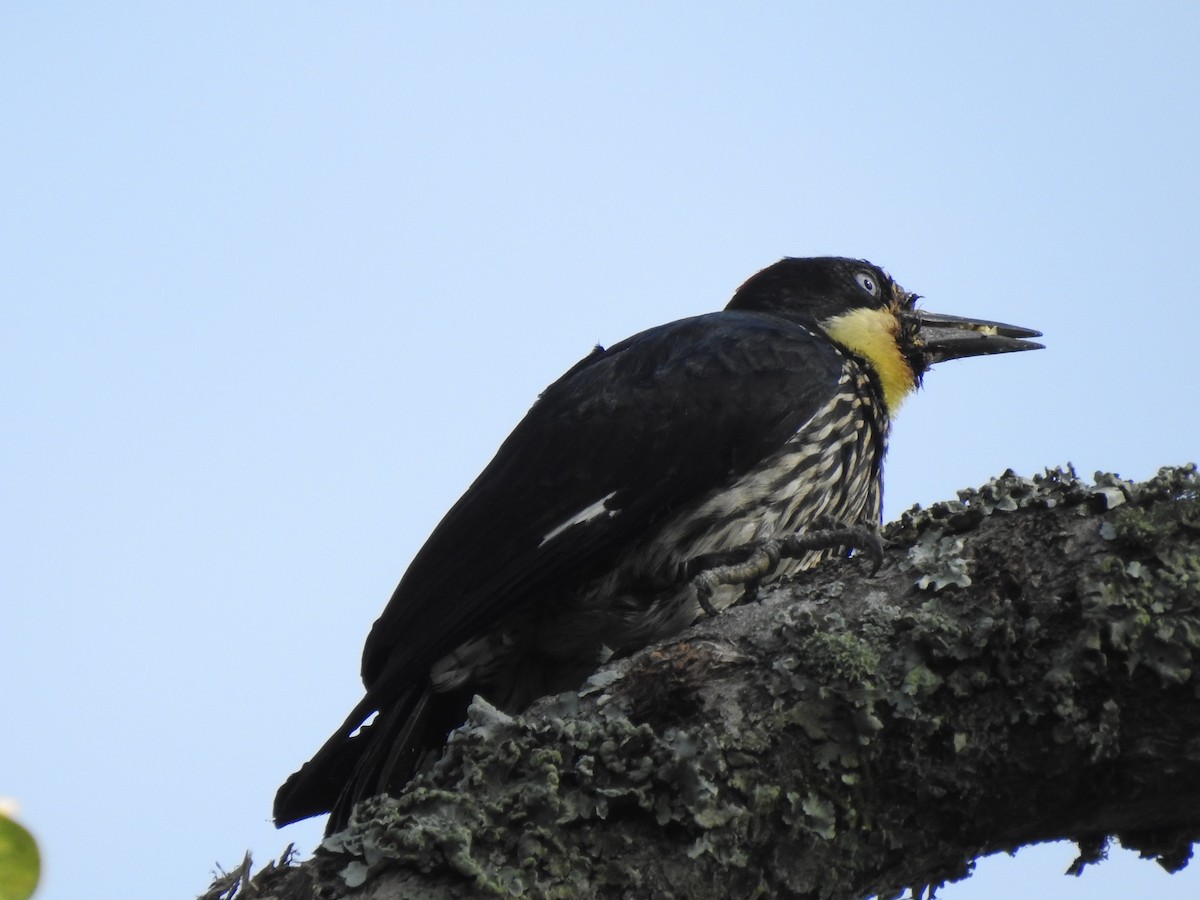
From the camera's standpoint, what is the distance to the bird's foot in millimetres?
3381

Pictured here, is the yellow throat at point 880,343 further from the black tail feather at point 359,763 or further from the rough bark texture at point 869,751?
the rough bark texture at point 869,751

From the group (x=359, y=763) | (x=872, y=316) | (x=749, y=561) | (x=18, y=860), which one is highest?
(x=872, y=316)

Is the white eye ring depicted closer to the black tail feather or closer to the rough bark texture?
the black tail feather

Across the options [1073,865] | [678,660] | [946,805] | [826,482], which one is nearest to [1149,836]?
[1073,865]

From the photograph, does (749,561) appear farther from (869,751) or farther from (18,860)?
(18,860)

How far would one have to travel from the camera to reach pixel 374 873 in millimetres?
2176

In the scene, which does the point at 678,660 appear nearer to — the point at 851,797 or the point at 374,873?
the point at 851,797

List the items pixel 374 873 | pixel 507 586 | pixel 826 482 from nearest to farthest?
pixel 374 873, pixel 507 586, pixel 826 482

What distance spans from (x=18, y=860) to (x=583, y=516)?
232cm

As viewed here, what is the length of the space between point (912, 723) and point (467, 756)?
0.73 m

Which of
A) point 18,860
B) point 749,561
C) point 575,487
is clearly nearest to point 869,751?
point 749,561

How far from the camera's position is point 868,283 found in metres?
5.19

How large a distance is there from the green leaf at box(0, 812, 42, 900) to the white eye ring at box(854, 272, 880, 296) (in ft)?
13.7

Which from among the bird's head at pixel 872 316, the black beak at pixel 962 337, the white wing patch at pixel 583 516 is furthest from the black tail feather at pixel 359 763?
the black beak at pixel 962 337
